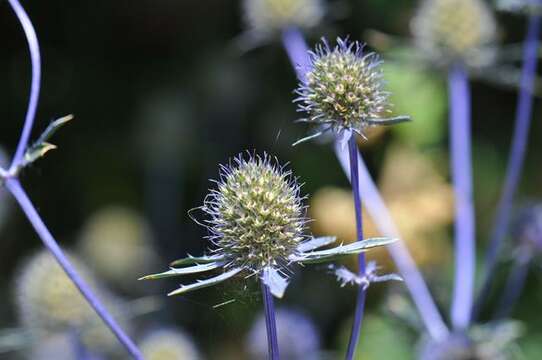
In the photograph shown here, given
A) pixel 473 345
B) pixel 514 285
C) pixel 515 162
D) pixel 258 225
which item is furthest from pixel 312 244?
pixel 514 285

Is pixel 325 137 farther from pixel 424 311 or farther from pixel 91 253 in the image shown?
pixel 91 253

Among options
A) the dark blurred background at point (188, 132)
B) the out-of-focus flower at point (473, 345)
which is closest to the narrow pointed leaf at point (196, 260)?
the out-of-focus flower at point (473, 345)

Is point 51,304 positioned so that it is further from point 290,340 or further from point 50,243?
point 50,243

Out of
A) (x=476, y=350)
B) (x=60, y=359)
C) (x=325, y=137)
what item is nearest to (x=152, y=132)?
(x=60, y=359)

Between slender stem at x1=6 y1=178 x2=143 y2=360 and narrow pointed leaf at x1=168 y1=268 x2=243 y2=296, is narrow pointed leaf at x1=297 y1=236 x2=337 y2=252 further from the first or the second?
slender stem at x1=6 y1=178 x2=143 y2=360

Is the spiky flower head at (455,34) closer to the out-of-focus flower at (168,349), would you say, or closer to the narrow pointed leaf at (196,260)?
the out-of-focus flower at (168,349)

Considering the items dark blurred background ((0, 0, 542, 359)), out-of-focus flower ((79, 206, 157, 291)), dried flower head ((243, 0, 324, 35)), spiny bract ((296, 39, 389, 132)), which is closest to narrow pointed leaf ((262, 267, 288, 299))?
spiny bract ((296, 39, 389, 132))
